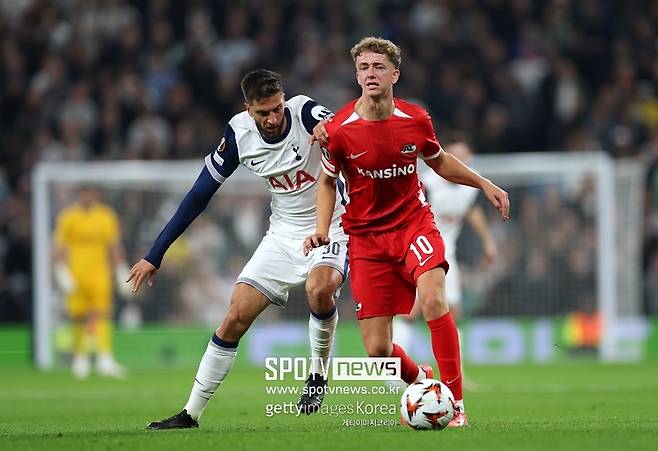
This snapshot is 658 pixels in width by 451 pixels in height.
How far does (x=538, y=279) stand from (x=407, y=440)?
10813 millimetres

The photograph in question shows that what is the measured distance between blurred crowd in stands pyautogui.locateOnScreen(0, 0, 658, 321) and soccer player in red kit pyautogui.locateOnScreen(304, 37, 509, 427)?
35.2 feet

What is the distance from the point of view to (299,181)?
8469 millimetres

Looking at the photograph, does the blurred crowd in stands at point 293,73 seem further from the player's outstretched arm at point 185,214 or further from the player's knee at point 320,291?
the player's outstretched arm at point 185,214

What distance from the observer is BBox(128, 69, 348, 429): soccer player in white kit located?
8.00 meters

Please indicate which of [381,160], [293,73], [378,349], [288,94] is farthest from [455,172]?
[293,73]

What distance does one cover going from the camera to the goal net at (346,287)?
17.2 metres

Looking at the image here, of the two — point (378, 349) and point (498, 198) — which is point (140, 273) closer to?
point (378, 349)

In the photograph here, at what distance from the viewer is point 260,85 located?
787 cm

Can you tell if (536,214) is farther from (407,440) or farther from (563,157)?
(407,440)

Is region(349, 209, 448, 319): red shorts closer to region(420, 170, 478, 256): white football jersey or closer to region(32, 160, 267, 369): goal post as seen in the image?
region(420, 170, 478, 256): white football jersey

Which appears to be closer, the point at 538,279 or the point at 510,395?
the point at 510,395

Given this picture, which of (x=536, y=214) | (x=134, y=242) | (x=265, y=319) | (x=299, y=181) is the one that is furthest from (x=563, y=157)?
(x=299, y=181)

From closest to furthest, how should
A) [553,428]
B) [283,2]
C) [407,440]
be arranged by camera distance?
[407,440] < [553,428] < [283,2]

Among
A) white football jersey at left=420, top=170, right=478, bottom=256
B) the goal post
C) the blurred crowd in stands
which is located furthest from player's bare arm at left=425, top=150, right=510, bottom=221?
the blurred crowd in stands
